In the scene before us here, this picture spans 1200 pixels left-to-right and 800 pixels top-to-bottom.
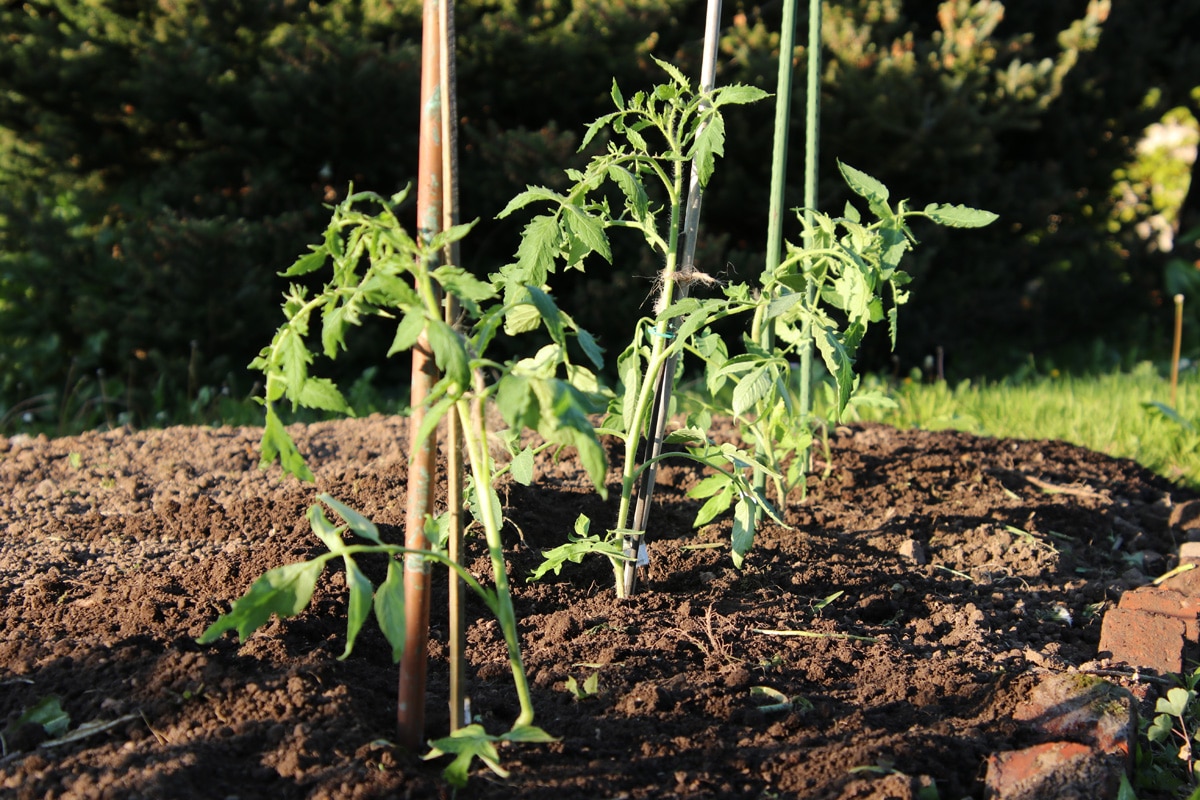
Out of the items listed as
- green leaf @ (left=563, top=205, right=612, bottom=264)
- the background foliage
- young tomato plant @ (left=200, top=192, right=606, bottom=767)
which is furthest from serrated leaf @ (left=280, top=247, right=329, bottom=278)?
the background foliage

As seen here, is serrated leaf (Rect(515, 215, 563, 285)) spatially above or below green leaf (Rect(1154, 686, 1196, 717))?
above

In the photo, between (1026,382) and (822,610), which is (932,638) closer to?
(822,610)

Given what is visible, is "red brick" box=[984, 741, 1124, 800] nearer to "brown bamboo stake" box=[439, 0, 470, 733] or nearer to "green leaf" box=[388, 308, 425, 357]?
"brown bamboo stake" box=[439, 0, 470, 733]

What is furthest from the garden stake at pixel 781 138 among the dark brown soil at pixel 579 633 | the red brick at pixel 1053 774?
the red brick at pixel 1053 774

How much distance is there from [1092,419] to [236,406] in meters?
3.56

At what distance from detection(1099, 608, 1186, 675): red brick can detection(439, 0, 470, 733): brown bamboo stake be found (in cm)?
142

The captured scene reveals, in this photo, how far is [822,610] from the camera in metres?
2.34

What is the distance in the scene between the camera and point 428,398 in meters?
1.48

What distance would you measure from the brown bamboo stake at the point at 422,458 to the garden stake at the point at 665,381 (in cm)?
67

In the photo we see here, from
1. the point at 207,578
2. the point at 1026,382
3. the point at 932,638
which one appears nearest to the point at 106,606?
the point at 207,578

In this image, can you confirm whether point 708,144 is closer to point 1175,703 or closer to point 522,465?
point 522,465

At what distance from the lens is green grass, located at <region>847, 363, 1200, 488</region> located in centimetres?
412

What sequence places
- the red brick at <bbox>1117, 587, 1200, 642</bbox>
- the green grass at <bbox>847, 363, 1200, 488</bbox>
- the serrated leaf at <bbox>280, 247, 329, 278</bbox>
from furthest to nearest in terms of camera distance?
the green grass at <bbox>847, 363, 1200, 488</bbox> → the red brick at <bbox>1117, 587, 1200, 642</bbox> → the serrated leaf at <bbox>280, 247, 329, 278</bbox>

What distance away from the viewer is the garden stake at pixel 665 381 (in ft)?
7.20
